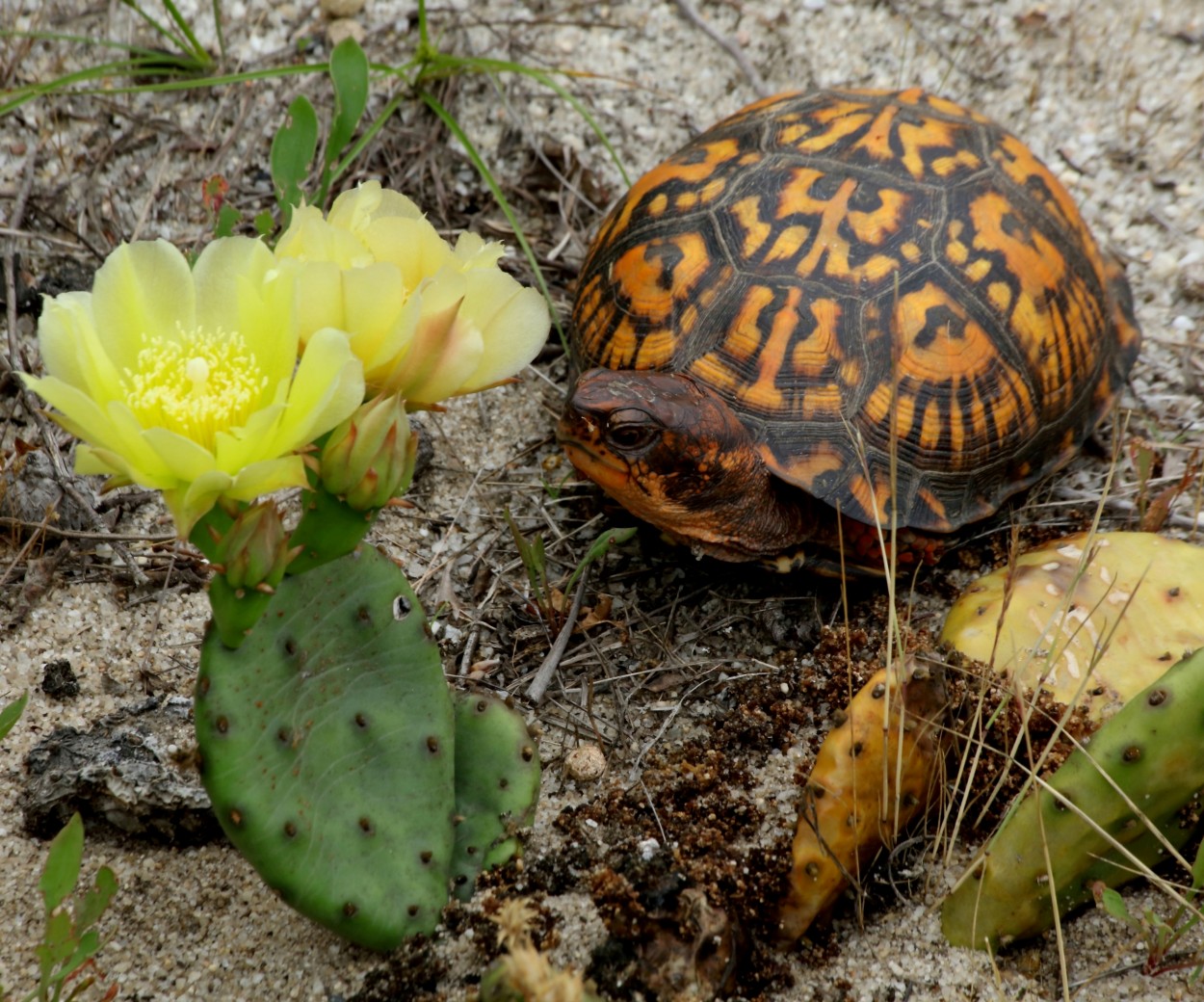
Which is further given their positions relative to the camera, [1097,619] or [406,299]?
[1097,619]

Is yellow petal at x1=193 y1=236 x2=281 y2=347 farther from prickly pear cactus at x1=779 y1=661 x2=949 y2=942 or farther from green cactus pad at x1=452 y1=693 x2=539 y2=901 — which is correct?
prickly pear cactus at x1=779 y1=661 x2=949 y2=942

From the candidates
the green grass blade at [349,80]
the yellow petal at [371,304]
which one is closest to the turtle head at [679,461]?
the green grass blade at [349,80]

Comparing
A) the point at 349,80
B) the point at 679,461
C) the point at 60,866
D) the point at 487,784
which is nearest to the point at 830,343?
the point at 679,461

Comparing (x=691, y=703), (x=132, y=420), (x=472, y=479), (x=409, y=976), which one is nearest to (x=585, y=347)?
(x=472, y=479)

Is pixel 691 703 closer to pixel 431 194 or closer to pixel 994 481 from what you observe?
pixel 994 481

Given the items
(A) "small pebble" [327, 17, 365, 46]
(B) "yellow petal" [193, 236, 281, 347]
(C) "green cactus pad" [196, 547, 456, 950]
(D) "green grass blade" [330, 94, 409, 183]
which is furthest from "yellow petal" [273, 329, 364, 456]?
(A) "small pebble" [327, 17, 365, 46]

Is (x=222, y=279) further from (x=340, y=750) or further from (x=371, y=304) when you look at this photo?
(x=340, y=750)
